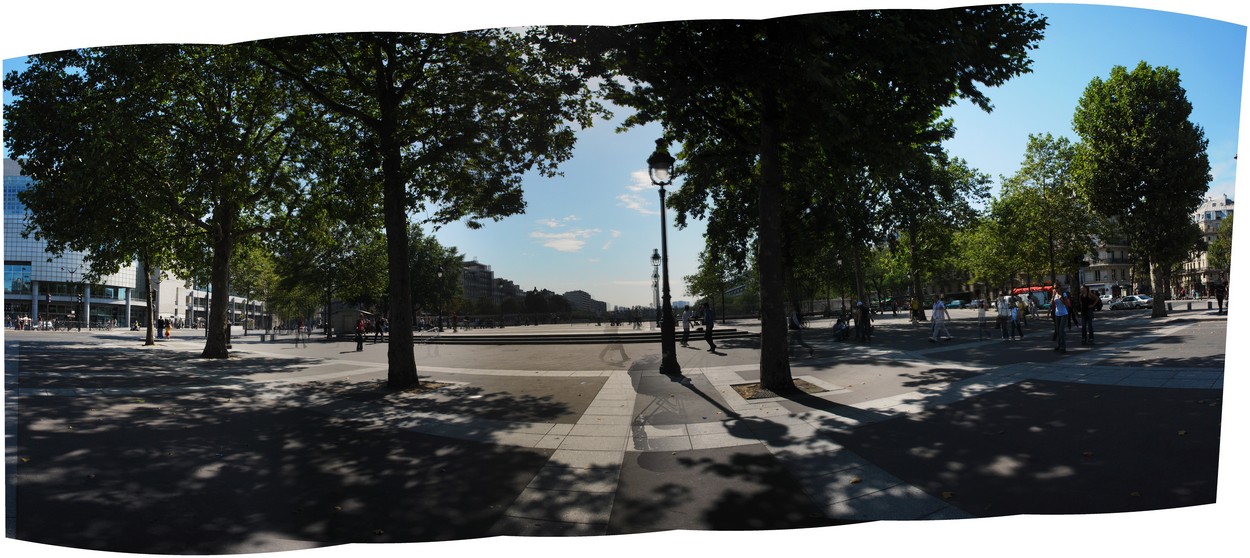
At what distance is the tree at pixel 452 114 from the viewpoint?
2.16 metres

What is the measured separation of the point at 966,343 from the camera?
283cm

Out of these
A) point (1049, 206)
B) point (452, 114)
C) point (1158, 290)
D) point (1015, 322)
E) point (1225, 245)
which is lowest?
point (1015, 322)

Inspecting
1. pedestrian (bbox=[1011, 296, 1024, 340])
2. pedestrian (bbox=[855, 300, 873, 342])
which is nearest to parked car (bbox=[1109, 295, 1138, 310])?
pedestrian (bbox=[1011, 296, 1024, 340])

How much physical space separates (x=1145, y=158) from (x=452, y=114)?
4676 millimetres

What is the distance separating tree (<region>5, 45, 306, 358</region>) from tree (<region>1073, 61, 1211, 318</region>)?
4787 millimetres

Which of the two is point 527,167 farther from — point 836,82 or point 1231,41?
point 1231,41

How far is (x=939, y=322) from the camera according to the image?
2.76 meters

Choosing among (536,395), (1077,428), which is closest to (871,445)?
(1077,428)

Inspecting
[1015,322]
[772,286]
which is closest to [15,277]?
[772,286]

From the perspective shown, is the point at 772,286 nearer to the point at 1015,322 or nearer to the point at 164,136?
the point at 1015,322

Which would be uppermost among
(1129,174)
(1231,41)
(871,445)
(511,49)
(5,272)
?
(1231,41)

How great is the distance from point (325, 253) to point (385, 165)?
786 millimetres

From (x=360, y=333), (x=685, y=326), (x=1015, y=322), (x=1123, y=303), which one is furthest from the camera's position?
(x=1123, y=303)

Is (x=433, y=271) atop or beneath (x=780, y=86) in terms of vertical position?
beneath
